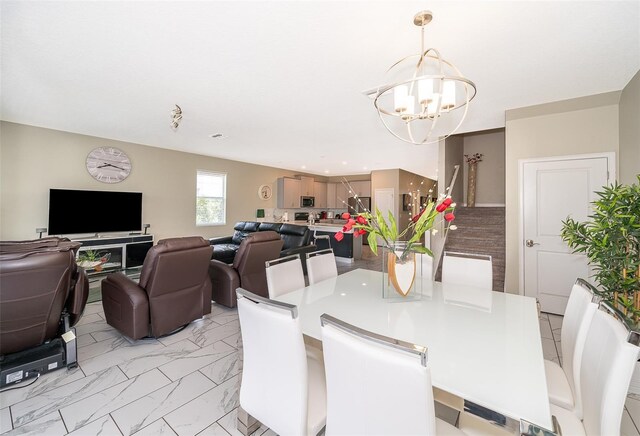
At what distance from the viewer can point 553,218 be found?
332cm

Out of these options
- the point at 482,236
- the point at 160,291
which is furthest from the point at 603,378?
the point at 482,236

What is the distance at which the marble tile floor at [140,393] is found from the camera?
1623mm

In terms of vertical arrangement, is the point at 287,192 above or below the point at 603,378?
above

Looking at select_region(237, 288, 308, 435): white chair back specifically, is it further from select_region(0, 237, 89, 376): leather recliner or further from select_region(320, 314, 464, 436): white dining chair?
select_region(0, 237, 89, 376): leather recliner

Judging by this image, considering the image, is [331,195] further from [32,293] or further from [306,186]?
[32,293]

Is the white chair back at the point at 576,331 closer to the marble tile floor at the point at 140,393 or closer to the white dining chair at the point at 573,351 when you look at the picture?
the white dining chair at the point at 573,351

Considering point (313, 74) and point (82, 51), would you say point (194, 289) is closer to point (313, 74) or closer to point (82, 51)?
point (82, 51)

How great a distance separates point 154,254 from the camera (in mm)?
2396

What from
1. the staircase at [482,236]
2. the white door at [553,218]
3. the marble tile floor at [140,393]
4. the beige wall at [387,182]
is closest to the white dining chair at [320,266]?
the marble tile floor at [140,393]

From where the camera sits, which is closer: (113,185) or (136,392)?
(136,392)

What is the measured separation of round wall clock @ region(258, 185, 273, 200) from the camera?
26.3 ft

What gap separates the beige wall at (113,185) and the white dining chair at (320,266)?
4.76 meters

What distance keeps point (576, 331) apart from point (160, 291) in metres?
3.18

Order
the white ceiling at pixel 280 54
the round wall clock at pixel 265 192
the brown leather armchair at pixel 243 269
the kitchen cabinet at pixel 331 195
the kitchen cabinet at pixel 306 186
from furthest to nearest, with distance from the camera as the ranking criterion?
1. the kitchen cabinet at pixel 331 195
2. the kitchen cabinet at pixel 306 186
3. the round wall clock at pixel 265 192
4. the brown leather armchair at pixel 243 269
5. the white ceiling at pixel 280 54
